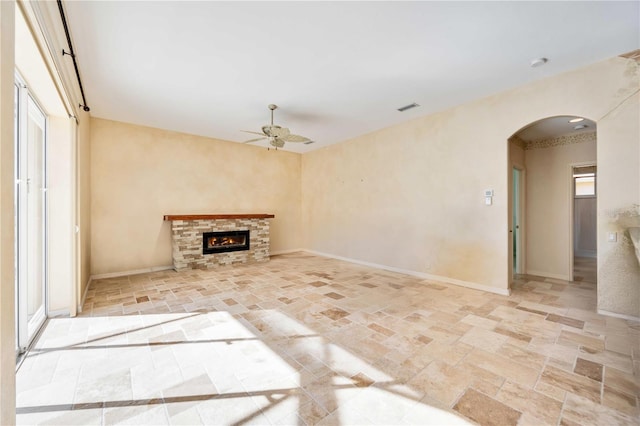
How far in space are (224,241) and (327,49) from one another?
15.7 ft

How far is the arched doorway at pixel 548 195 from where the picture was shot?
16.2 ft

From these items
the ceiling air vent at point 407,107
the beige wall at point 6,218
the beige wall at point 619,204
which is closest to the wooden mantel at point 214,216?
the ceiling air vent at point 407,107

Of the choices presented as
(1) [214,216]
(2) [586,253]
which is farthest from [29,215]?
(2) [586,253]

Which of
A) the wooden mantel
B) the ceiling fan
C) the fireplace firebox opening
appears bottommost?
the fireplace firebox opening

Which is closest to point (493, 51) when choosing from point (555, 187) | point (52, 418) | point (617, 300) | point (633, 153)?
point (633, 153)

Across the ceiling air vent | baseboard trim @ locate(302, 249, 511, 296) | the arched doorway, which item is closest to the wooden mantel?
baseboard trim @ locate(302, 249, 511, 296)

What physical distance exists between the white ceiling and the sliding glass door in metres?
0.95

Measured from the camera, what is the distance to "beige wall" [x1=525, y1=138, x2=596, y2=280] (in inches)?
196

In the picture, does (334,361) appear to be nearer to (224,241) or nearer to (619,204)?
(619,204)

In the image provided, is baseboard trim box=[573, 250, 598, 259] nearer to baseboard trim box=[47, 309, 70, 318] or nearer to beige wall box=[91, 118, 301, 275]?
beige wall box=[91, 118, 301, 275]

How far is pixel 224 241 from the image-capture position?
6340 millimetres

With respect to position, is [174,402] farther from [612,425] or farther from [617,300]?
[617,300]

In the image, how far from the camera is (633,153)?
307 centimetres

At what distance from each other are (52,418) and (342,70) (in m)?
4.07
